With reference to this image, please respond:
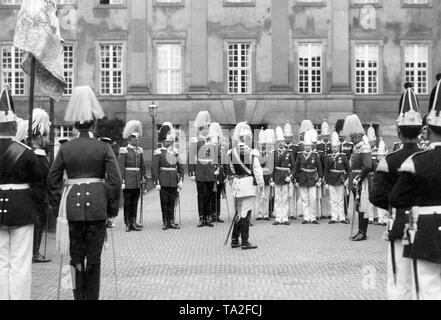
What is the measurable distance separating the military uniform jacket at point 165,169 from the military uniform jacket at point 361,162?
4298 mm

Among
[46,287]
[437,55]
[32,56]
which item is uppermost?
[437,55]

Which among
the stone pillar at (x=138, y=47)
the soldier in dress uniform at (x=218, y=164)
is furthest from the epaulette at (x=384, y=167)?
the stone pillar at (x=138, y=47)

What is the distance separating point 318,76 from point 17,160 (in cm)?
3230

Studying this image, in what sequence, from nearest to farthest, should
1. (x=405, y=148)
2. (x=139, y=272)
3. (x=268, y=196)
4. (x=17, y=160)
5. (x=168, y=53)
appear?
(x=405, y=148) < (x=17, y=160) < (x=139, y=272) < (x=268, y=196) < (x=168, y=53)

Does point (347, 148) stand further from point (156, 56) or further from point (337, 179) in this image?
point (156, 56)

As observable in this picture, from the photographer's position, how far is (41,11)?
14.5 meters

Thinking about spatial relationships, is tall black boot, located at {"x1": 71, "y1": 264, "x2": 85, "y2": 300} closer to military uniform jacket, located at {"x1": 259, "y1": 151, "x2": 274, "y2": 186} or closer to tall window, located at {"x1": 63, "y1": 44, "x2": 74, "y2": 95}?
military uniform jacket, located at {"x1": 259, "y1": 151, "x2": 274, "y2": 186}

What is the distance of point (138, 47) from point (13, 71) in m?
6.97

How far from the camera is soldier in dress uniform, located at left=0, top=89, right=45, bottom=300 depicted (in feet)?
27.1

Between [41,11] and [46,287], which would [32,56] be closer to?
[41,11]

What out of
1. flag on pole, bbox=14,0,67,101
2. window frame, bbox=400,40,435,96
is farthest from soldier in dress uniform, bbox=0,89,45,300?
window frame, bbox=400,40,435,96

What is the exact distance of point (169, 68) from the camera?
39.4m

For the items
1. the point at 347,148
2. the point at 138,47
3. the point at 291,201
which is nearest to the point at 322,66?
the point at 138,47
